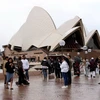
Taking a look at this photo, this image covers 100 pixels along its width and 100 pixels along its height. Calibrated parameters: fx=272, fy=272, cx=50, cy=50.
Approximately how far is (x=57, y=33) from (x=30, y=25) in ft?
19.9

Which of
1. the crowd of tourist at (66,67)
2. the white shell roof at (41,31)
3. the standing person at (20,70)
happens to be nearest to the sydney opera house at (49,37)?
the white shell roof at (41,31)

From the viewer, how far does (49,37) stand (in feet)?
163

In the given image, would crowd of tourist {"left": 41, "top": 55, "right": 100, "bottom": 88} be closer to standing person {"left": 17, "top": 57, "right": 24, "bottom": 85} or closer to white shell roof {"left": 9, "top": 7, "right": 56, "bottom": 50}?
standing person {"left": 17, "top": 57, "right": 24, "bottom": 85}

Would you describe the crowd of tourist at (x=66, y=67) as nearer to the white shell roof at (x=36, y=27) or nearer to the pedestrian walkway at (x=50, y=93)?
the pedestrian walkway at (x=50, y=93)

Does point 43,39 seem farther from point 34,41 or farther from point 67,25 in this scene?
point 67,25

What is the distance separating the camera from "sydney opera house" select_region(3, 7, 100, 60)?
47.6 metres

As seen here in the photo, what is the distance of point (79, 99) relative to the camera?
24.5 ft

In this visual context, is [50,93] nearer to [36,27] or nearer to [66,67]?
[66,67]

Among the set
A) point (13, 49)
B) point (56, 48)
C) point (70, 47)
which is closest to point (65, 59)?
point (56, 48)

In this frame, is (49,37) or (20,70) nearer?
(20,70)

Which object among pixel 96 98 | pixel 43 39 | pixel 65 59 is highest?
pixel 43 39

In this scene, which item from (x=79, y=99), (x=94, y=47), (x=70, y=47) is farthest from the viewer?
(x=94, y=47)

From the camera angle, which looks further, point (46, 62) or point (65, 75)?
point (46, 62)

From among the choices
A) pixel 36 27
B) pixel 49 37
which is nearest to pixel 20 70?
pixel 49 37
